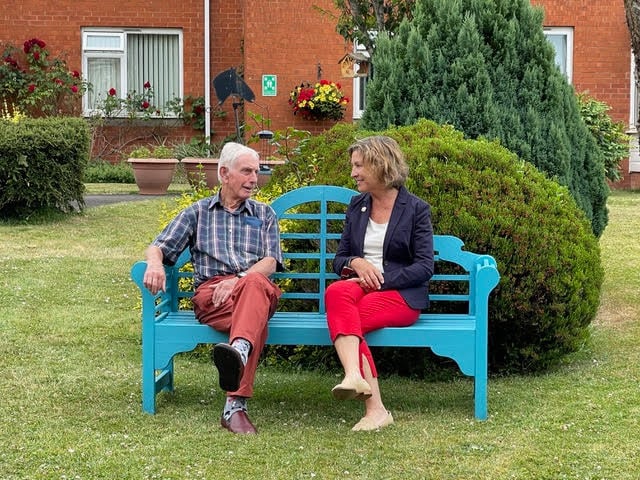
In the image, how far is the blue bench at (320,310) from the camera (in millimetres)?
5246

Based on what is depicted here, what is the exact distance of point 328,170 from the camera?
6.61 m

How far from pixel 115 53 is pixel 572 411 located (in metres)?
16.2

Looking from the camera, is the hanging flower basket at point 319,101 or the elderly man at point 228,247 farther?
the hanging flower basket at point 319,101

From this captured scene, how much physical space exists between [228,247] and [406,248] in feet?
2.78

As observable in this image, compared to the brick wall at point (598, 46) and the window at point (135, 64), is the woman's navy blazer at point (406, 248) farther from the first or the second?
the window at point (135, 64)

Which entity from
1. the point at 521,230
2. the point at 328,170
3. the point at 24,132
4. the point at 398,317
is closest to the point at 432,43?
the point at 328,170

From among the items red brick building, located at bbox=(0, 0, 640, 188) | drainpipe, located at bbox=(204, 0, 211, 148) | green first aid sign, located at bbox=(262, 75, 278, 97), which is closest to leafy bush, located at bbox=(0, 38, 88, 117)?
red brick building, located at bbox=(0, 0, 640, 188)

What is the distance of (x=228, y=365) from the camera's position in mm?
4934

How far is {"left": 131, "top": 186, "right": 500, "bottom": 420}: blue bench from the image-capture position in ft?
17.2

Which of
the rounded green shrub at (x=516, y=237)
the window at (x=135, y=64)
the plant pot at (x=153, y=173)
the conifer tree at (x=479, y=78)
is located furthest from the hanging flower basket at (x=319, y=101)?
the rounded green shrub at (x=516, y=237)

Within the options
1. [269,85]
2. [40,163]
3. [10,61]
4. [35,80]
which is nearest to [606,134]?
[269,85]

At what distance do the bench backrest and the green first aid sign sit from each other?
1271cm

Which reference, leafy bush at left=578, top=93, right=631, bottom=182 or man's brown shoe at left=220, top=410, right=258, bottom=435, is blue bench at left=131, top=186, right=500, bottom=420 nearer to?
man's brown shoe at left=220, top=410, right=258, bottom=435

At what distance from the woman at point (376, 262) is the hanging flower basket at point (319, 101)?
524 inches
